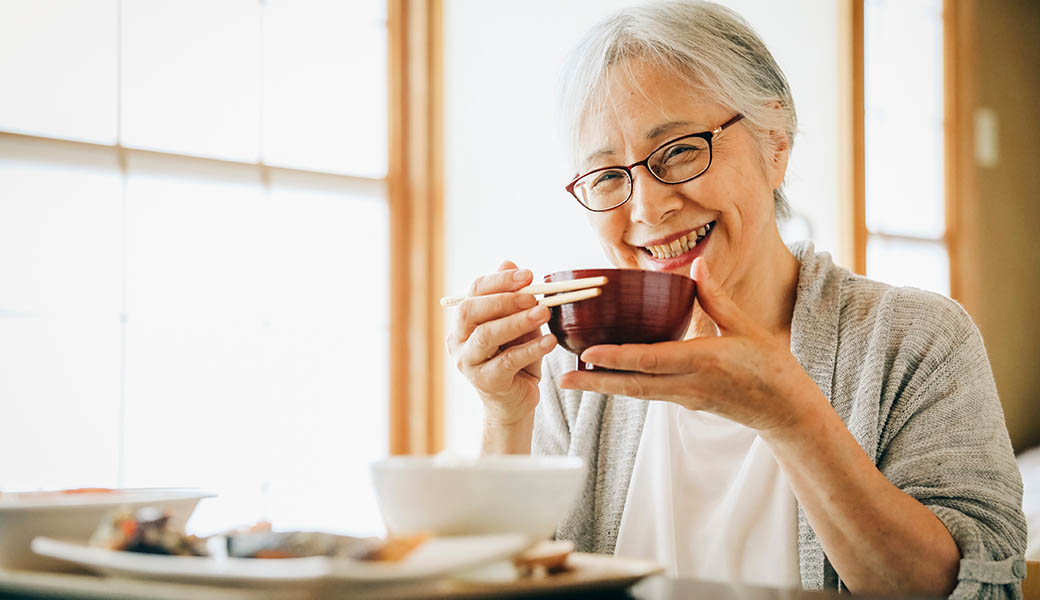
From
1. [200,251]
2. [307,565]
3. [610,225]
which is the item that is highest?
[200,251]

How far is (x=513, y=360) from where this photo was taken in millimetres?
1174

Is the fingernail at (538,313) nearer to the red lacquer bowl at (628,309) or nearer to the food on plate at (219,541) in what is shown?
the red lacquer bowl at (628,309)

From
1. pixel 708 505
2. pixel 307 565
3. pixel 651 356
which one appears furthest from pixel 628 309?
pixel 708 505

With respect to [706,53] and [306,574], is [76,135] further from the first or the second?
[306,574]

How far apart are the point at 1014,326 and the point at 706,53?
3161mm

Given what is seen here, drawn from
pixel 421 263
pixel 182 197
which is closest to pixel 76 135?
pixel 182 197

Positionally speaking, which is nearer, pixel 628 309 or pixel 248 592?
pixel 248 592

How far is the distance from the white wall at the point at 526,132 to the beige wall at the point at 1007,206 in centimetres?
99

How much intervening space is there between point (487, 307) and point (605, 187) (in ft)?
1.53

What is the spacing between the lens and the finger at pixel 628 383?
951 mm

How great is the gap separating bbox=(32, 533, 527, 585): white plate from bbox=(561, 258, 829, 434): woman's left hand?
14.4 inches

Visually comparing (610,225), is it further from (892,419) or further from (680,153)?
(892,419)

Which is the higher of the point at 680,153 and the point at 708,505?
the point at 680,153

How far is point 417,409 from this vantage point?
360 cm
